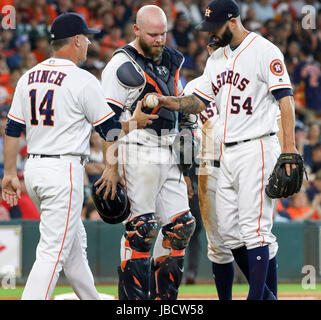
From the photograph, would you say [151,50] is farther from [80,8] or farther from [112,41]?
[80,8]

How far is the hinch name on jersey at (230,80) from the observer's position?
4695 millimetres

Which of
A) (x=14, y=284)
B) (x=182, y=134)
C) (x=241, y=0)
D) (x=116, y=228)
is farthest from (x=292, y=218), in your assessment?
(x=241, y=0)


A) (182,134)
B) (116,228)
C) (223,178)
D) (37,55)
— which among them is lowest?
(116,228)

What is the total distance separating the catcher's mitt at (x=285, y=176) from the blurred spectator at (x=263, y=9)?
29.7 feet

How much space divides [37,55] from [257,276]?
22.3 feet

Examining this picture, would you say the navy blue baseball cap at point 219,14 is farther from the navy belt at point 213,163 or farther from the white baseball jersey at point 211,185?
the navy belt at point 213,163

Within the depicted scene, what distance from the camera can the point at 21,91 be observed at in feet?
15.0

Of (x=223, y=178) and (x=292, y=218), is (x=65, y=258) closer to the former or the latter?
(x=223, y=178)

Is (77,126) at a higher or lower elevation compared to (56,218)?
higher

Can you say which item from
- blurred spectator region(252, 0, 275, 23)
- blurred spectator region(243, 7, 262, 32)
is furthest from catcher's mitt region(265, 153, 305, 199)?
blurred spectator region(252, 0, 275, 23)

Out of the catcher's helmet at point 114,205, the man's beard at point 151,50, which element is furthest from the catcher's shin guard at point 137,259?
the man's beard at point 151,50

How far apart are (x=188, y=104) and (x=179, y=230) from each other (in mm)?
937

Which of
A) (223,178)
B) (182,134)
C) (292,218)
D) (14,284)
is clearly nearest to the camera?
(223,178)

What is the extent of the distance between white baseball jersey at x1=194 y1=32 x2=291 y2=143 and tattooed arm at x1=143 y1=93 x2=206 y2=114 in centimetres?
25
